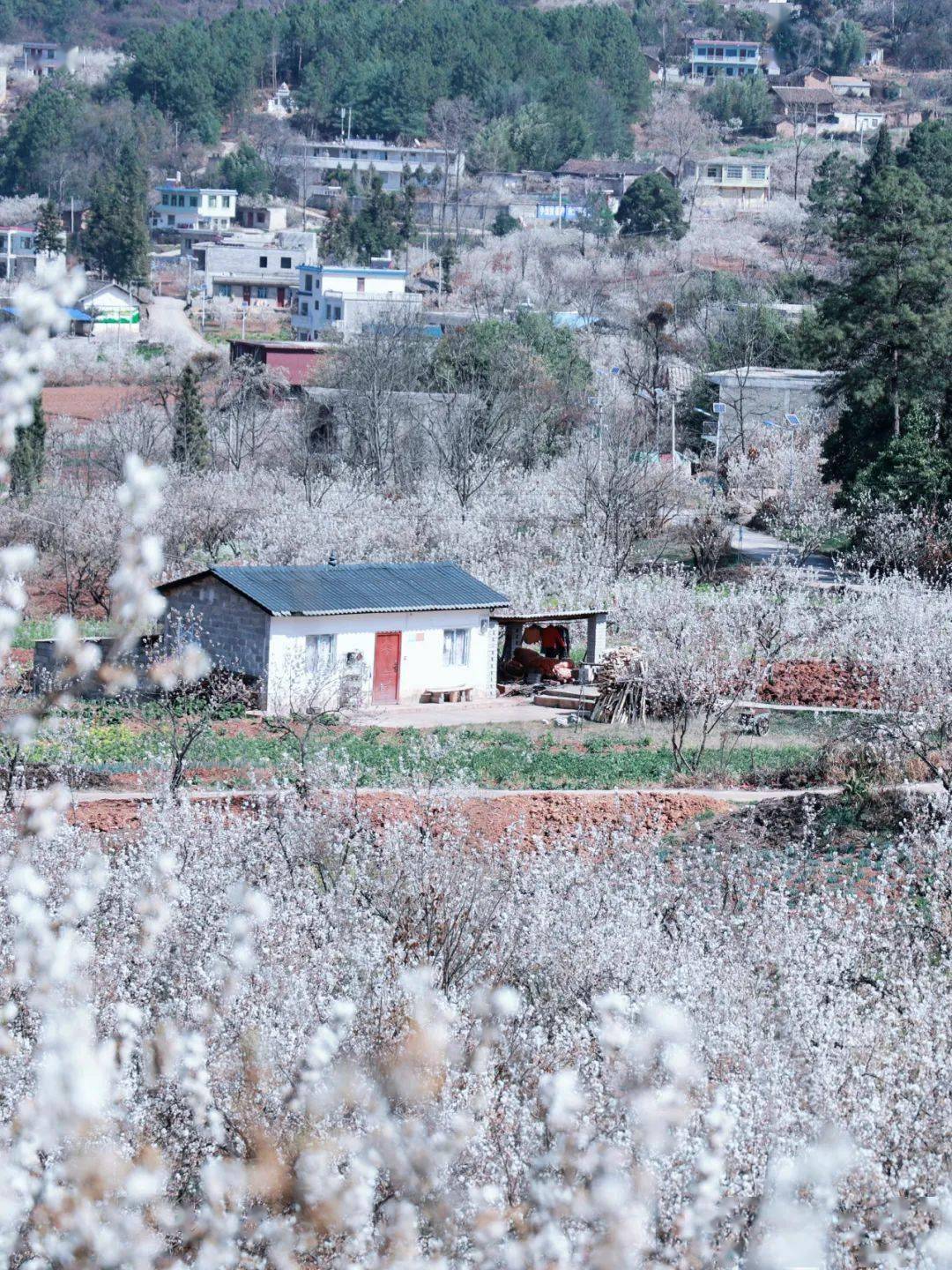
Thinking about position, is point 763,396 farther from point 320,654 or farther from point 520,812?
point 520,812

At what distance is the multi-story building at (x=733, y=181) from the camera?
11069cm

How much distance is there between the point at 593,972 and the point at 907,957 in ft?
8.70

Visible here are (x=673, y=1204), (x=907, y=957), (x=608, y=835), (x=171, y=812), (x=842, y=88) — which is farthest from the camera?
(x=842, y=88)

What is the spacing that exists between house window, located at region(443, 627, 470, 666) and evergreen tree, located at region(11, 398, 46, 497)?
15.6m

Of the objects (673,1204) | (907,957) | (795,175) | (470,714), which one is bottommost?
(470,714)

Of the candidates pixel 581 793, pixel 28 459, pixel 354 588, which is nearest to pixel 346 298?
pixel 28 459

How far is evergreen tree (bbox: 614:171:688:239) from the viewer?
98500mm

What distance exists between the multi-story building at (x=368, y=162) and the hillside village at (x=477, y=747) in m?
21.0

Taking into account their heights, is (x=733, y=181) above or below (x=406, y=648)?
above

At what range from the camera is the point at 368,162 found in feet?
401

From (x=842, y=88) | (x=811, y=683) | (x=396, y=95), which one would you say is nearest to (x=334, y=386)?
(x=811, y=683)

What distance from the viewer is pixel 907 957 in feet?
47.7

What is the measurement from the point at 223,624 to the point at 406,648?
3145 millimetres

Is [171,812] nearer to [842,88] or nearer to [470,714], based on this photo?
[470,714]
